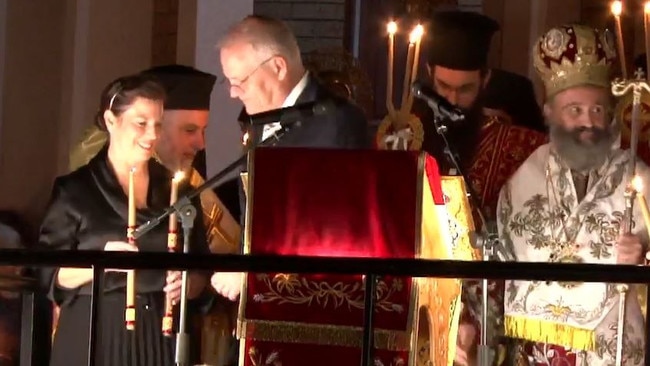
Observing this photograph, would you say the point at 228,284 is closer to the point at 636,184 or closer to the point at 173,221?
the point at 173,221

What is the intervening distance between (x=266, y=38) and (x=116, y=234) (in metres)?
0.73

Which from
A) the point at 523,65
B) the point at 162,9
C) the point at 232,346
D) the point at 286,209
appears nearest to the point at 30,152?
the point at 162,9

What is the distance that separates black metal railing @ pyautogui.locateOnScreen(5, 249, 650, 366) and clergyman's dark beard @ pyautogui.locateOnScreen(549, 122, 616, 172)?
1802 mm

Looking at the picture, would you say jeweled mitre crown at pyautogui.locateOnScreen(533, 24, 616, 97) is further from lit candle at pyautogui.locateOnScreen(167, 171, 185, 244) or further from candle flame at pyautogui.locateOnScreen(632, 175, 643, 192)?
lit candle at pyautogui.locateOnScreen(167, 171, 185, 244)

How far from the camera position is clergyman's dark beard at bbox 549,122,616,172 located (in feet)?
16.4

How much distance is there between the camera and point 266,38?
4953mm

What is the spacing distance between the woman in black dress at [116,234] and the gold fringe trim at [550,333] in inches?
36.5

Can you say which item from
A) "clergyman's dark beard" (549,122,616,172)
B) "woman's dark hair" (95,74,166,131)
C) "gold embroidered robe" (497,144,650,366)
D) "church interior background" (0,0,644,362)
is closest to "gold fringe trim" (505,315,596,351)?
"gold embroidered robe" (497,144,650,366)

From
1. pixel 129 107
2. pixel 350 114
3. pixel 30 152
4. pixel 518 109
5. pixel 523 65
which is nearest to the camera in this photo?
pixel 350 114

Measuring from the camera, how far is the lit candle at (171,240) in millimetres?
4789

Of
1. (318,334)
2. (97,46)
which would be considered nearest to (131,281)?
(318,334)

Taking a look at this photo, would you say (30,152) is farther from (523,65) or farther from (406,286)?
(406,286)

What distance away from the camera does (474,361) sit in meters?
5.11

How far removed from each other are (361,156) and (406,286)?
321 mm
